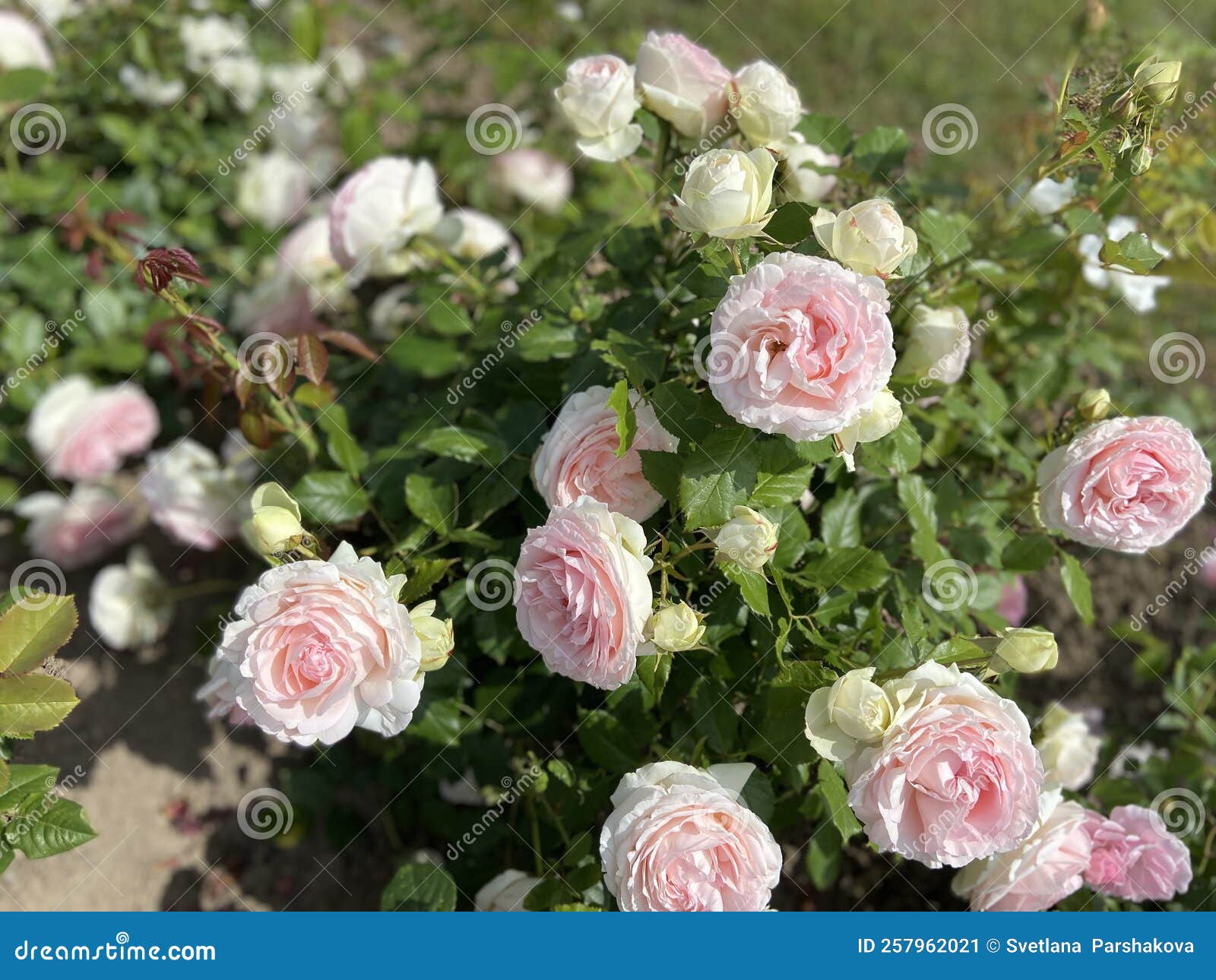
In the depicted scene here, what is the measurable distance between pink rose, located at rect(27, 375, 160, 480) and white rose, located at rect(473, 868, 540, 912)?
1327 millimetres

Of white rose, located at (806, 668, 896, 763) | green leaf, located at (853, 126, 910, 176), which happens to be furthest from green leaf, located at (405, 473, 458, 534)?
green leaf, located at (853, 126, 910, 176)

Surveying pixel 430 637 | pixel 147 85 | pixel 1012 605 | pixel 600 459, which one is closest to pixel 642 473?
pixel 600 459

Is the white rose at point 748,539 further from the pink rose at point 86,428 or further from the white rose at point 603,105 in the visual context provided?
the pink rose at point 86,428

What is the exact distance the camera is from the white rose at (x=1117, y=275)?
175cm

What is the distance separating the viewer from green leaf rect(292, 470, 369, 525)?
1.51m

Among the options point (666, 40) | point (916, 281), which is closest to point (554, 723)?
point (916, 281)

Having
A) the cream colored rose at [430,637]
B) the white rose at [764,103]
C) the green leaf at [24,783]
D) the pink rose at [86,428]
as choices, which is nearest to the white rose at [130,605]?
the pink rose at [86,428]

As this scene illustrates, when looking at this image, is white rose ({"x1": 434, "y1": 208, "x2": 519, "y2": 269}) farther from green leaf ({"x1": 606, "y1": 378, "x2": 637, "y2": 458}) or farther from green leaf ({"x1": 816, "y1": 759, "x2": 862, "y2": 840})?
green leaf ({"x1": 816, "y1": 759, "x2": 862, "y2": 840})

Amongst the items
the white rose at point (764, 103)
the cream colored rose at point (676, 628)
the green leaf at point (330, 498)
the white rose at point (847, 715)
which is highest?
the white rose at point (764, 103)

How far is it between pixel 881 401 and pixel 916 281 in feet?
1.68

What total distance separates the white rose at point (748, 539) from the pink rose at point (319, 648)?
0.40 m

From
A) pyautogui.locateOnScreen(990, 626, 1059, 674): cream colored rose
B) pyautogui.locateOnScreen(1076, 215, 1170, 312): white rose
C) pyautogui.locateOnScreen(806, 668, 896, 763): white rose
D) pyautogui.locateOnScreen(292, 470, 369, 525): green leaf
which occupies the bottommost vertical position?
pyautogui.locateOnScreen(292, 470, 369, 525): green leaf

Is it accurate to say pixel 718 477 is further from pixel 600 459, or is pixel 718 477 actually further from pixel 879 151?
pixel 879 151
